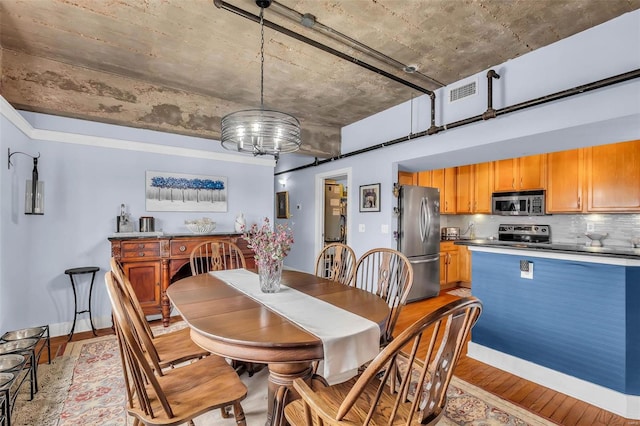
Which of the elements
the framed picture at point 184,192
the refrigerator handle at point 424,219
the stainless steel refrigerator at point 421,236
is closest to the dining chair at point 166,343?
the framed picture at point 184,192

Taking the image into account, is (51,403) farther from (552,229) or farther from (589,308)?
(552,229)

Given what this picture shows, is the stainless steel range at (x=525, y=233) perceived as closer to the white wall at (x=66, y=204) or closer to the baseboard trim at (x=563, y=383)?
the baseboard trim at (x=563, y=383)

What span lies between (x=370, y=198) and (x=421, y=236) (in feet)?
3.14

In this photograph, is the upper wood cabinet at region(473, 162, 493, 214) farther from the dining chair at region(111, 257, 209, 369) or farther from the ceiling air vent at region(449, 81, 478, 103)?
the dining chair at region(111, 257, 209, 369)

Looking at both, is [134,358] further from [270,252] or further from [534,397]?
[534,397]

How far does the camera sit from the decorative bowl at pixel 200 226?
12.8ft

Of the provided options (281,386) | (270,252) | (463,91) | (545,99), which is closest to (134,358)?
(281,386)

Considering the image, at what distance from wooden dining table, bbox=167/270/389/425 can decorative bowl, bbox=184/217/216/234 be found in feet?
5.80

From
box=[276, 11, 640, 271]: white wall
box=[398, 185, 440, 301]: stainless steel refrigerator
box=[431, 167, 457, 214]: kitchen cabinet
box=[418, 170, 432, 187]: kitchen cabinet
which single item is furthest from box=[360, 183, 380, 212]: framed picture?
box=[431, 167, 457, 214]: kitchen cabinet

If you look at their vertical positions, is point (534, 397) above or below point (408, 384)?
below

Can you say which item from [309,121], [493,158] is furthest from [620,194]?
[309,121]

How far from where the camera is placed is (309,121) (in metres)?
4.54

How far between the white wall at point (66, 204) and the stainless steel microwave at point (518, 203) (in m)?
4.67

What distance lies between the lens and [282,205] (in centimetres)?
678
